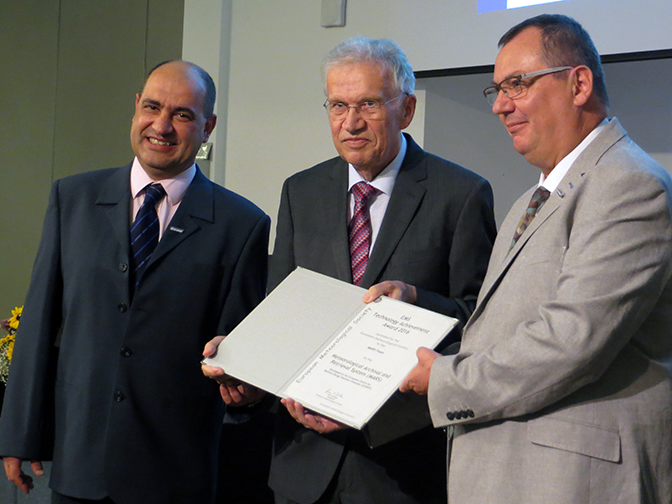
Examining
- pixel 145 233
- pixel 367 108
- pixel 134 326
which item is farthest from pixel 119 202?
pixel 367 108

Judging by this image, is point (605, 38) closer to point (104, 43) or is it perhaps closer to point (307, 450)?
point (307, 450)

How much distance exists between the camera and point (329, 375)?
5.01 feet

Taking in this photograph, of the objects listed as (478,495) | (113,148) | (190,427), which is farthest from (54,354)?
(113,148)

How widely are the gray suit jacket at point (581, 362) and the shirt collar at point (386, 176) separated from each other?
586 mm

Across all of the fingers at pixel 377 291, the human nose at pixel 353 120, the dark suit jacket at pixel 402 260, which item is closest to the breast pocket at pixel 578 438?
the dark suit jacket at pixel 402 260

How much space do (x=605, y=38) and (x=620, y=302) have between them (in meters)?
2.65

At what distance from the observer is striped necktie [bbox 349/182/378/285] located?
72.4 inches

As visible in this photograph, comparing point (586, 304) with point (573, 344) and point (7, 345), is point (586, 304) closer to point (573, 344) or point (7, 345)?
point (573, 344)

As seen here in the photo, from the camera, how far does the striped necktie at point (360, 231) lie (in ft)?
6.03

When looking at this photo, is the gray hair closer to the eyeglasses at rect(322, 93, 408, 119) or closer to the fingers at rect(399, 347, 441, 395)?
the eyeglasses at rect(322, 93, 408, 119)

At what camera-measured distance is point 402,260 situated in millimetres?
1799

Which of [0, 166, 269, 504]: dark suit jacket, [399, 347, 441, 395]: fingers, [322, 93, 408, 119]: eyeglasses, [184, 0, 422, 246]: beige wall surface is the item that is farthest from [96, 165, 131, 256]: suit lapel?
[184, 0, 422, 246]: beige wall surface

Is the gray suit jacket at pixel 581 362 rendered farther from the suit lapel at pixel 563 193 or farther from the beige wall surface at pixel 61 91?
the beige wall surface at pixel 61 91

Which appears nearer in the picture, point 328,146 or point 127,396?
point 127,396
